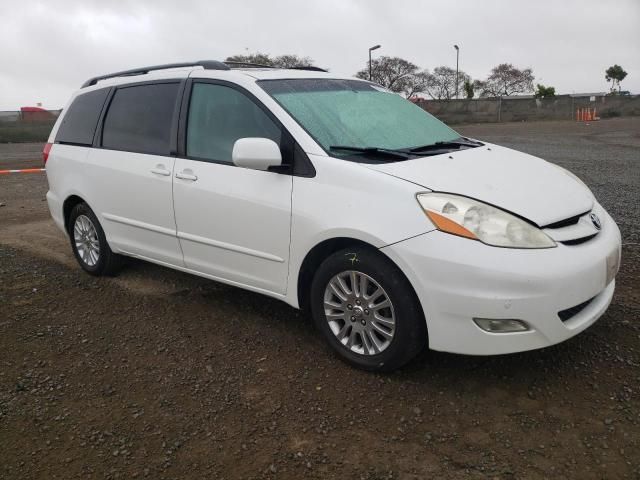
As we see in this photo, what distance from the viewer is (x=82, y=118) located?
5254 mm

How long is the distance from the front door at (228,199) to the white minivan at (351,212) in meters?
0.01

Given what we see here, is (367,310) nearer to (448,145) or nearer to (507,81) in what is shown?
(448,145)

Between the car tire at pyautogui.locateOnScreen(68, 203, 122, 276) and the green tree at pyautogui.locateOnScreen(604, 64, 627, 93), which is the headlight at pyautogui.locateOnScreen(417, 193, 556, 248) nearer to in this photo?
the car tire at pyautogui.locateOnScreen(68, 203, 122, 276)

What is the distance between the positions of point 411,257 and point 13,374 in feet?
8.15

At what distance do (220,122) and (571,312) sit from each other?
2.49 metres

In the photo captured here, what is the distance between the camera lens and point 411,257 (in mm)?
2979

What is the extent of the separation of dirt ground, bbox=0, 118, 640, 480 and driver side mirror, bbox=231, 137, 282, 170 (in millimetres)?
1184

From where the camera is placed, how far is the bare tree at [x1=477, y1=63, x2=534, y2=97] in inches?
2926

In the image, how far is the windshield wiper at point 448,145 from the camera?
3758 mm

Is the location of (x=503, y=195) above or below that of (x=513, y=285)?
above

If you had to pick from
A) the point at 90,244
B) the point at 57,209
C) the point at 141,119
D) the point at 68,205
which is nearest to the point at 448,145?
the point at 141,119

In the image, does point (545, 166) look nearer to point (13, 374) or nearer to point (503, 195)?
point (503, 195)

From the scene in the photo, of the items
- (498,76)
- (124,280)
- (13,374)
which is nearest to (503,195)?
(13,374)

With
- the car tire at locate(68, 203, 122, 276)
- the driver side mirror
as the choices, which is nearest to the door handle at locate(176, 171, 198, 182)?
the driver side mirror
